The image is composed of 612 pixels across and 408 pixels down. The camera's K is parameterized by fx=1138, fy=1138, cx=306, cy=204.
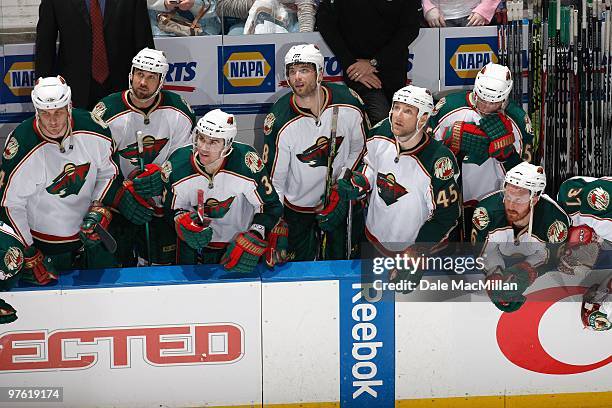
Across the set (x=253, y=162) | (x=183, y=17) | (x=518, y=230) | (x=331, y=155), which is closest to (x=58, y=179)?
(x=253, y=162)

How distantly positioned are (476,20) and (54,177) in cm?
278

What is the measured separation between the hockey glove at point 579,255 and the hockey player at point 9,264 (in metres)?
2.58

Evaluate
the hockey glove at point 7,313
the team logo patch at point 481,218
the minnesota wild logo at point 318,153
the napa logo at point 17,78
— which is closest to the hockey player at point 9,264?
the hockey glove at point 7,313

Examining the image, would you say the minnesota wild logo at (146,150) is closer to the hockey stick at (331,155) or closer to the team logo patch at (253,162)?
the team logo patch at (253,162)

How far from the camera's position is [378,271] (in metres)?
5.48

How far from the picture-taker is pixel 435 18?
6.93 meters

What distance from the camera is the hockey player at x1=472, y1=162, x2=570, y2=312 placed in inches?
216

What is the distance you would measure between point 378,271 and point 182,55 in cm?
229

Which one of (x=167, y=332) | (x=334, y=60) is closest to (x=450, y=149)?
(x=334, y=60)

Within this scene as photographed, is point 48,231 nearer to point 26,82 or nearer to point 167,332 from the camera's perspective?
point 167,332

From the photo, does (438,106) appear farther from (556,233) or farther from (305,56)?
(556,233)

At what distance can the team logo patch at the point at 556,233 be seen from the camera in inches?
220

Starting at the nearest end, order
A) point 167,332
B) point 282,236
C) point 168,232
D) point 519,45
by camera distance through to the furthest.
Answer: point 167,332
point 282,236
point 168,232
point 519,45

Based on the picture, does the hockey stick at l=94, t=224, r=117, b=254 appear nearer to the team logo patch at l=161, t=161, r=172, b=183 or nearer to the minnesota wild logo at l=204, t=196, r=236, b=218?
the team logo patch at l=161, t=161, r=172, b=183
